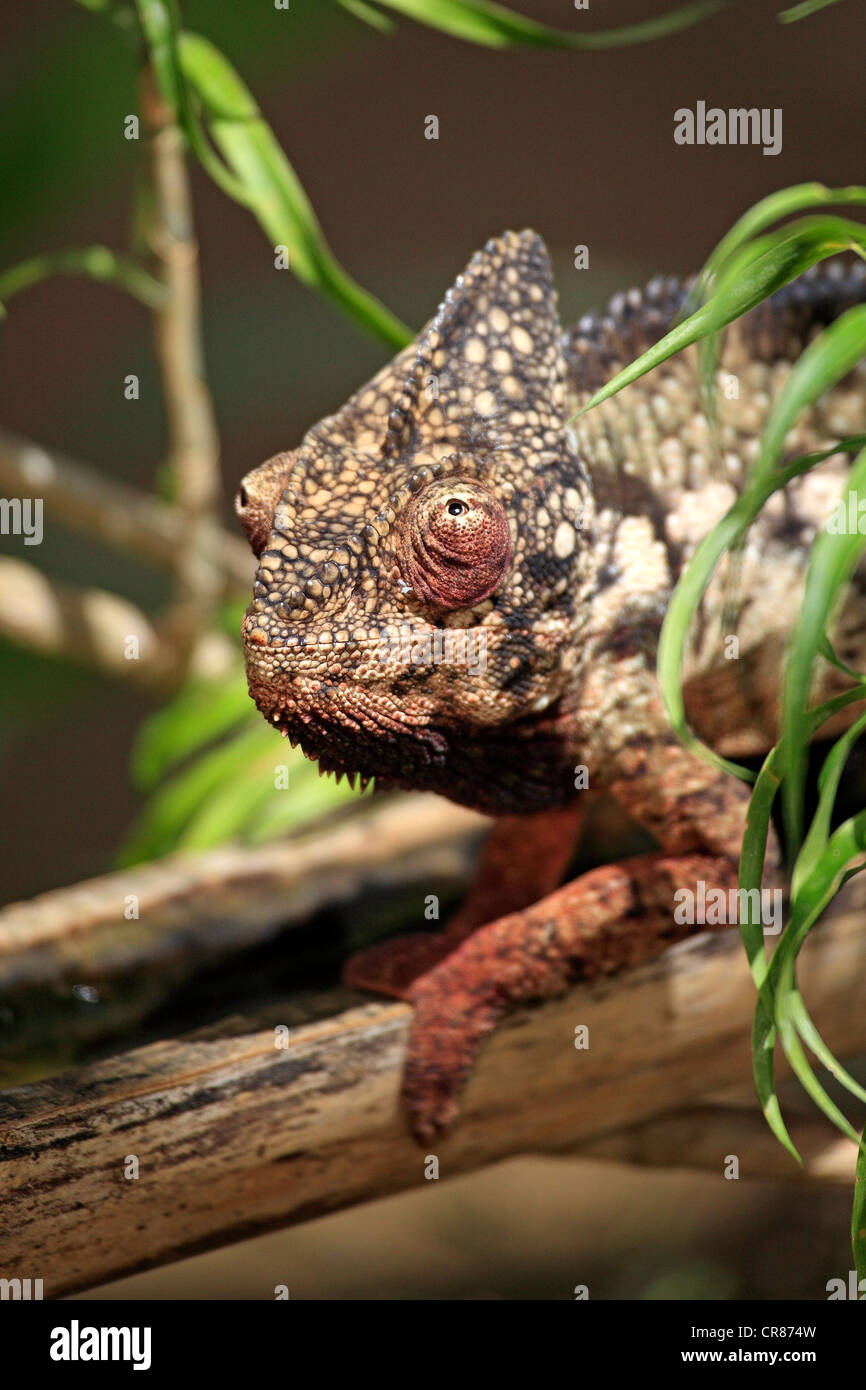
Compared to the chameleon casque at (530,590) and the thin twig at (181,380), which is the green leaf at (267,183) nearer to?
the chameleon casque at (530,590)

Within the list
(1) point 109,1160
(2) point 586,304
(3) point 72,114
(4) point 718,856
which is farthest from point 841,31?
(1) point 109,1160

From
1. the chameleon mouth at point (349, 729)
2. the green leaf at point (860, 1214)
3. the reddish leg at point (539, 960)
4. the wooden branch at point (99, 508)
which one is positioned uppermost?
the wooden branch at point (99, 508)

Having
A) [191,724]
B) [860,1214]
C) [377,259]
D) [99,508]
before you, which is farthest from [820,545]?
[377,259]

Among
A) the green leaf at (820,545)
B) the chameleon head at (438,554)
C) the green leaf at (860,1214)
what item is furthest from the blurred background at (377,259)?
the green leaf at (820,545)

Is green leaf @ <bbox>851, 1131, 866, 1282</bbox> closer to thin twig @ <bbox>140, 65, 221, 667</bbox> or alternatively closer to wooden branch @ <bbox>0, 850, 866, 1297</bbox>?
wooden branch @ <bbox>0, 850, 866, 1297</bbox>

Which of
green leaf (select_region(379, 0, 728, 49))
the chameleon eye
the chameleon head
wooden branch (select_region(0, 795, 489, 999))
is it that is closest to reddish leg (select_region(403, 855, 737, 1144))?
the chameleon head
